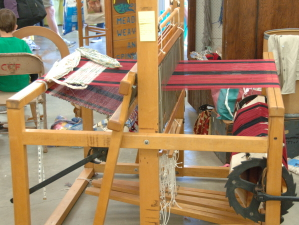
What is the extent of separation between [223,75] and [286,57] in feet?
4.03

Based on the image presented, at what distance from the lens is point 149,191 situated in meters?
1.60

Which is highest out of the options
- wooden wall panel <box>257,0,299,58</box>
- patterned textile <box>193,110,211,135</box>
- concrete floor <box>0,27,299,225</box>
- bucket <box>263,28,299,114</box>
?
wooden wall panel <box>257,0,299,58</box>

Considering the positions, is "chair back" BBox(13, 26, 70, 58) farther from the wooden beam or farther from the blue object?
the blue object

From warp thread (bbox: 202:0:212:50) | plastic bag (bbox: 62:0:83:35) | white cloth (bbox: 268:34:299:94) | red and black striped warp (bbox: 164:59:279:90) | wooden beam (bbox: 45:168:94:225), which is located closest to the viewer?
red and black striped warp (bbox: 164:59:279:90)

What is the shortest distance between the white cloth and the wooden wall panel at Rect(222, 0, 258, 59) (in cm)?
29

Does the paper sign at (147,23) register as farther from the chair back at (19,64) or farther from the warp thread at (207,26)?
the warp thread at (207,26)

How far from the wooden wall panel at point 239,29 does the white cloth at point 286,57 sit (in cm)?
29

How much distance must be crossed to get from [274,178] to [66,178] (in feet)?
5.70

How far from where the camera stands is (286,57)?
2914 mm

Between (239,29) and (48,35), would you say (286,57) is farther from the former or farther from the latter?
(48,35)

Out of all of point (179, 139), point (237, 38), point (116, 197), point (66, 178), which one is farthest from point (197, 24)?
point (179, 139)

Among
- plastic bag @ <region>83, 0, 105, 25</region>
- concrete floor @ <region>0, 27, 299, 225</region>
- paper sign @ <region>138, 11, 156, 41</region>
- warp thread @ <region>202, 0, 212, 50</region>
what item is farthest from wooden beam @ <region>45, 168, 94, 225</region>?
plastic bag @ <region>83, 0, 105, 25</region>

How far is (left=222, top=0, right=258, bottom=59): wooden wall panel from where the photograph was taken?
3.15m

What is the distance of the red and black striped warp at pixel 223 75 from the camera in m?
1.76
